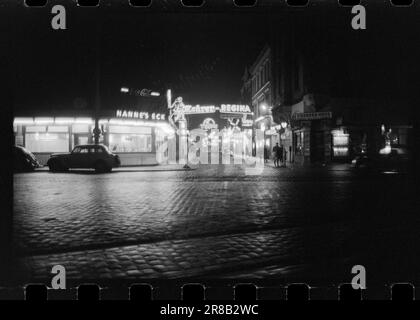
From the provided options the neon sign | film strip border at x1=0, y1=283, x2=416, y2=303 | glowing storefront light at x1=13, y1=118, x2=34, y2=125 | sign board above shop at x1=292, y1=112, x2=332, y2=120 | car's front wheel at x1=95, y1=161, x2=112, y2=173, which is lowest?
film strip border at x1=0, y1=283, x2=416, y2=303

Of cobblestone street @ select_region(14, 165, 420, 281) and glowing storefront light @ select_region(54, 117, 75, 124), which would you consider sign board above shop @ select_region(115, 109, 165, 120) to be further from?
cobblestone street @ select_region(14, 165, 420, 281)

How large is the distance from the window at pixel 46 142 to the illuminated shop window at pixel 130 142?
11.9 ft

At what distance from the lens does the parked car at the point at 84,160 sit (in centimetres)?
2464

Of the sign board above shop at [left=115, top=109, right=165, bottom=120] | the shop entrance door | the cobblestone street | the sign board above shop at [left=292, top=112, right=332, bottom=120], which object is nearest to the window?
the sign board above shop at [left=115, top=109, right=165, bottom=120]

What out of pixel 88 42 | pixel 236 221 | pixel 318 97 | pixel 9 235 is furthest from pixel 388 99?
pixel 9 235

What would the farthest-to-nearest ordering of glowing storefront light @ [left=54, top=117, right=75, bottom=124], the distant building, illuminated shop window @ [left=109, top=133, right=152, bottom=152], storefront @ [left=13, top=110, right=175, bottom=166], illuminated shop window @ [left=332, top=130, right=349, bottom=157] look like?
1. illuminated shop window @ [left=109, top=133, right=152, bottom=152]
2. glowing storefront light @ [left=54, top=117, right=75, bottom=124]
3. storefront @ [left=13, top=110, right=175, bottom=166]
4. illuminated shop window @ [left=332, top=130, right=349, bottom=157]
5. the distant building

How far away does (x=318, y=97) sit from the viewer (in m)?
30.8

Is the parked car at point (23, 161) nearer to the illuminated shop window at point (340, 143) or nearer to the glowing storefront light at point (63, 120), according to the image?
the glowing storefront light at point (63, 120)

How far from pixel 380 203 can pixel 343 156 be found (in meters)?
20.0

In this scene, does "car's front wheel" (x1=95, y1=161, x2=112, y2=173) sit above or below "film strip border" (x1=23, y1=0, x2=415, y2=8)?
below

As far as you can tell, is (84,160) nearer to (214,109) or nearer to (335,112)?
(335,112)

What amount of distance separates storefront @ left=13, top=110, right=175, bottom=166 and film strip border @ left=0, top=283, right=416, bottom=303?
25483 millimetres

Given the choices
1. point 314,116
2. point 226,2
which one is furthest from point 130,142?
point 226,2

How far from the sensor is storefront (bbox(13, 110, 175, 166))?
30.1 meters
